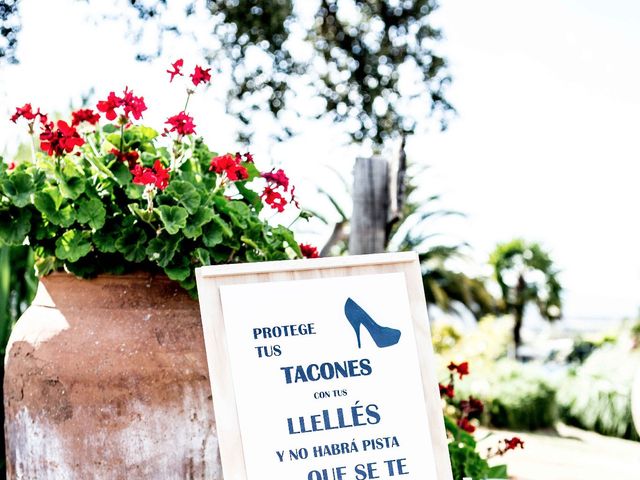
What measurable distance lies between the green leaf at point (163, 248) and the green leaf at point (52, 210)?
262 mm

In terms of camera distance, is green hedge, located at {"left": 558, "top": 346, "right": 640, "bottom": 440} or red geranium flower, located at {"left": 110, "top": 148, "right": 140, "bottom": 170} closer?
red geranium flower, located at {"left": 110, "top": 148, "right": 140, "bottom": 170}

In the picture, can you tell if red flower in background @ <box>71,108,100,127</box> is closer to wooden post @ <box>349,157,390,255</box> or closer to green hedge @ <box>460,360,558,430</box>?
wooden post @ <box>349,157,390,255</box>

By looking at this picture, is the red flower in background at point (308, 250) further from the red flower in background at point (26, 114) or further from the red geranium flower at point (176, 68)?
the red flower in background at point (26, 114)

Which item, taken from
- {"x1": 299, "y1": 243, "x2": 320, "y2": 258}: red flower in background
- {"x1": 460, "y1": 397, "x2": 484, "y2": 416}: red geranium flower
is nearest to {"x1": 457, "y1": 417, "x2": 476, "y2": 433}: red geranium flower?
{"x1": 460, "y1": 397, "x2": 484, "y2": 416}: red geranium flower

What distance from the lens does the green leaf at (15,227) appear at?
2494 mm

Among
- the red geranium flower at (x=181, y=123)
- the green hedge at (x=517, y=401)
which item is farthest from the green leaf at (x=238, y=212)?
the green hedge at (x=517, y=401)

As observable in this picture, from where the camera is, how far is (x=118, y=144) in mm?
2688

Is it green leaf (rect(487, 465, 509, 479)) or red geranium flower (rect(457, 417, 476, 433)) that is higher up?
red geranium flower (rect(457, 417, 476, 433))

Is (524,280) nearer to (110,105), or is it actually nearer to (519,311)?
(519,311)

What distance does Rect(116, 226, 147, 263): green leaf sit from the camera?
2475 millimetres

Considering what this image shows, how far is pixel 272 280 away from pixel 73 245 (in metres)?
0.79

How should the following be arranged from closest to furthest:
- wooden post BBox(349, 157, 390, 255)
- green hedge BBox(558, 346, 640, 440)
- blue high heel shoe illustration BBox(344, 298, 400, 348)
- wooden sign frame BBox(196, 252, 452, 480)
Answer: wooden sign frame BBox(196, 252, 452, 480)
blue high heel shoe illustration BBox(344, 298, 400, 348)
wooden post BBox(349, 157, 390, 255)
green hedge BBox(558, 346, 640, 440)

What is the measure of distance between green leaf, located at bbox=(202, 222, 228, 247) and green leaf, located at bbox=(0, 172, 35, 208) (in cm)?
56

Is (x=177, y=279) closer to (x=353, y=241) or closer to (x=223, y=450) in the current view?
(x=223, y=450)
